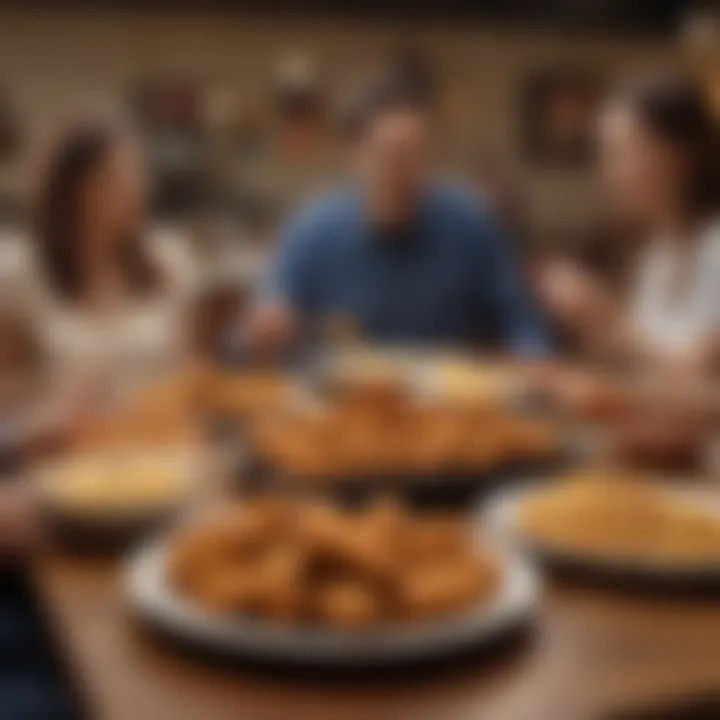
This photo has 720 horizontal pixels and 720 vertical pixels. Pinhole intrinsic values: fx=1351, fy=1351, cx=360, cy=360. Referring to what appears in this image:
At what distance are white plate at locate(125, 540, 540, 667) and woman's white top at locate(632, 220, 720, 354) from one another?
1326mm

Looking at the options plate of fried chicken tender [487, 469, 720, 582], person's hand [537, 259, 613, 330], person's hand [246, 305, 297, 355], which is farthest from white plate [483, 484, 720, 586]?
person's hand [246, 305, 297, 355]

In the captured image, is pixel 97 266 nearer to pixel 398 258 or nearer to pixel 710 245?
pixel 398 258

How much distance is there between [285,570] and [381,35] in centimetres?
284

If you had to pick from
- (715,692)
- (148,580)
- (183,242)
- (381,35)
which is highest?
(381,35)

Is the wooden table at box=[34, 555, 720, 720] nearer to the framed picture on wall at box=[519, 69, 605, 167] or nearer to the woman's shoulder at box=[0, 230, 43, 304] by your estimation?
the woman's shoulder at box=[0, 230, 43, 304]

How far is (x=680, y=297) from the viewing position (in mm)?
2248

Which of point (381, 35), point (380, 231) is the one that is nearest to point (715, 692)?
point (380, 231)

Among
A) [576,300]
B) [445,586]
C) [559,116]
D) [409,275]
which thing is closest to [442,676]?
[445,586]

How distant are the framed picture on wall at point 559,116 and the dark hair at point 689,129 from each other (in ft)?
4.39

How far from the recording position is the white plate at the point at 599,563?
91 centimetres

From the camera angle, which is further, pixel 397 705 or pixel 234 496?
pixel 234 496

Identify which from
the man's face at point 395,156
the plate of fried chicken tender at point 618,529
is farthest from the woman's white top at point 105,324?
the plate of fried chicken tender at point 618,529

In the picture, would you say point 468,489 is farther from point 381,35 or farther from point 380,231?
point 381,35

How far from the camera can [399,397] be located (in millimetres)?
1344
